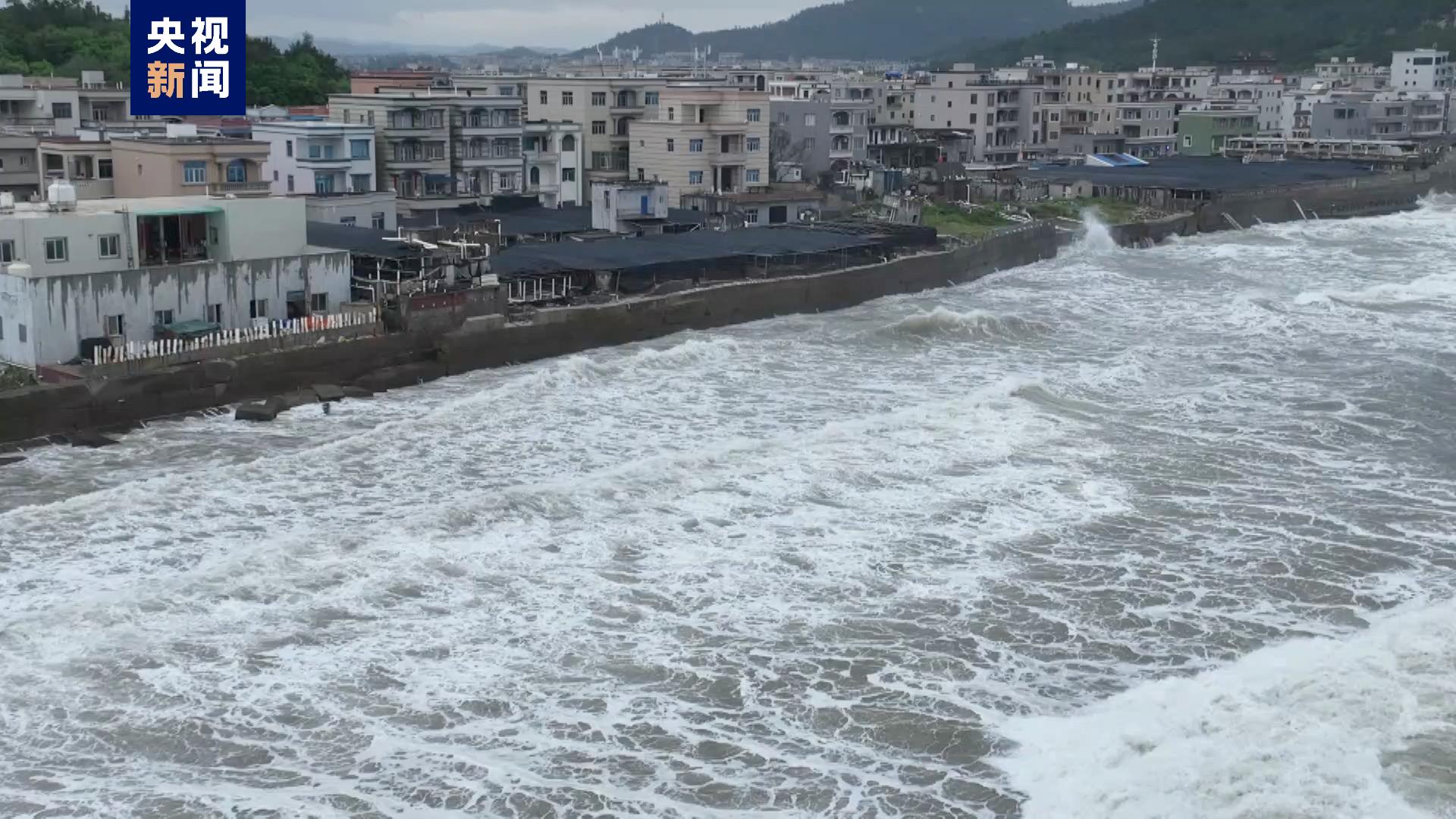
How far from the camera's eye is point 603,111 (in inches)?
1769

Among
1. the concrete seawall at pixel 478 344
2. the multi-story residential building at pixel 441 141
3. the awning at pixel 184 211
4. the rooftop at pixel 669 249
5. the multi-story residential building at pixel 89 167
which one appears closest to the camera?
the concrete seawall at pixel 478 344

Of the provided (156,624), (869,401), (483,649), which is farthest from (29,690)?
(869,401)

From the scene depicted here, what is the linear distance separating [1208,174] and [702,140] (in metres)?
25.8

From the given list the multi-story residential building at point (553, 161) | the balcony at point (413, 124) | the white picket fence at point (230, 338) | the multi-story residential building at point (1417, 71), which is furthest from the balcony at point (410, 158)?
the multi-story residential building at point (1417, 71)

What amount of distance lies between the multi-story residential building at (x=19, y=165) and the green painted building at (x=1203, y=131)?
53.9 metres

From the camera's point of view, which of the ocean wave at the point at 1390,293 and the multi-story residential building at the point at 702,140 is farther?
the multi-story residential building at the point at 702,140

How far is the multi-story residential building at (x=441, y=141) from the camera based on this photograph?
37.0m

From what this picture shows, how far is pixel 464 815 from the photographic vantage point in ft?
37.0

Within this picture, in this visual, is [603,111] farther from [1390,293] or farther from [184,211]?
[1390,293]

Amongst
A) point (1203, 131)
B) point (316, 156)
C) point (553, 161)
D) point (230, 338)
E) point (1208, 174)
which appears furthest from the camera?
point (1203, 131)

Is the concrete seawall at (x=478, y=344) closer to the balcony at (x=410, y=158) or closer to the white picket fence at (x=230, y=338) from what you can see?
the white picket fence at (x=230, y=338)

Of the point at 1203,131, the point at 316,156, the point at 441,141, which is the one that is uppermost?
the point at 1203,131

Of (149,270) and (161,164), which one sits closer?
(149,270)

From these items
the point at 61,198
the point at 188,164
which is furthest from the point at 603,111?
the point at 61,198
